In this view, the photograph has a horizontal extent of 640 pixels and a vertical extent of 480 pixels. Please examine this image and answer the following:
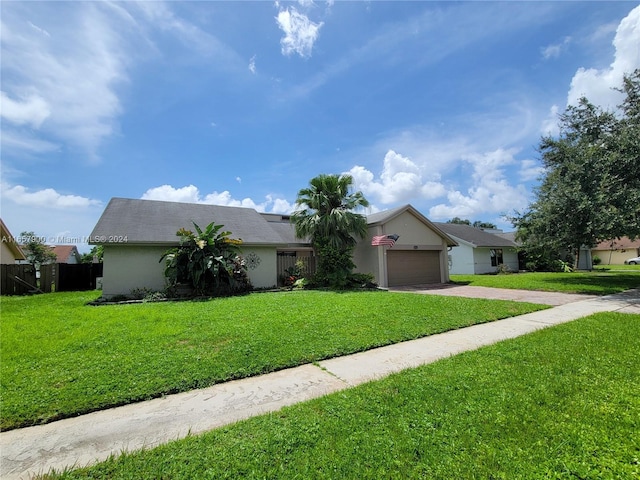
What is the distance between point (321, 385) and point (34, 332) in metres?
6.40

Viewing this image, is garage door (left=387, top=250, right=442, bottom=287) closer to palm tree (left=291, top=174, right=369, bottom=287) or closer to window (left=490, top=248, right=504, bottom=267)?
palm tree (left=291, top=174, right=369, bottom=287)

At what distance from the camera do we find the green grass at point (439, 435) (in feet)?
7.88

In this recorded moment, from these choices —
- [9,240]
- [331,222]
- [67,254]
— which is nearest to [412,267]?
[331,222]

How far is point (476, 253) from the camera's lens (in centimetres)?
2628

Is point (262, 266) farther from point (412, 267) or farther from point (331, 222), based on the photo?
point (412, 267)

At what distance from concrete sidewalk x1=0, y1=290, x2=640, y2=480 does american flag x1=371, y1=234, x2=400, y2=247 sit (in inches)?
420

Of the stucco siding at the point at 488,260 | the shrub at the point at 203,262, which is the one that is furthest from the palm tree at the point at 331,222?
the stucco siding at the point at 488,260

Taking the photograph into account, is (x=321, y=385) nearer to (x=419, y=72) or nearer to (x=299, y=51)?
(x=299, y=51)

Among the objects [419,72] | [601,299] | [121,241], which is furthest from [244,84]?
[601,299]

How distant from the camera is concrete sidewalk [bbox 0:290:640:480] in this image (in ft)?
9.29

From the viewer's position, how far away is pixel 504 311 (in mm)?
8664

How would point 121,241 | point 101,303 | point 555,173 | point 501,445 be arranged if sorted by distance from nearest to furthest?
point 501,445
point 101,303
point 121,241
point 555,173

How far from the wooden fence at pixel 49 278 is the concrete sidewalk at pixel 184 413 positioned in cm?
1560

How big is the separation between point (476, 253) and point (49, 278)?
Answer: 2968cm
